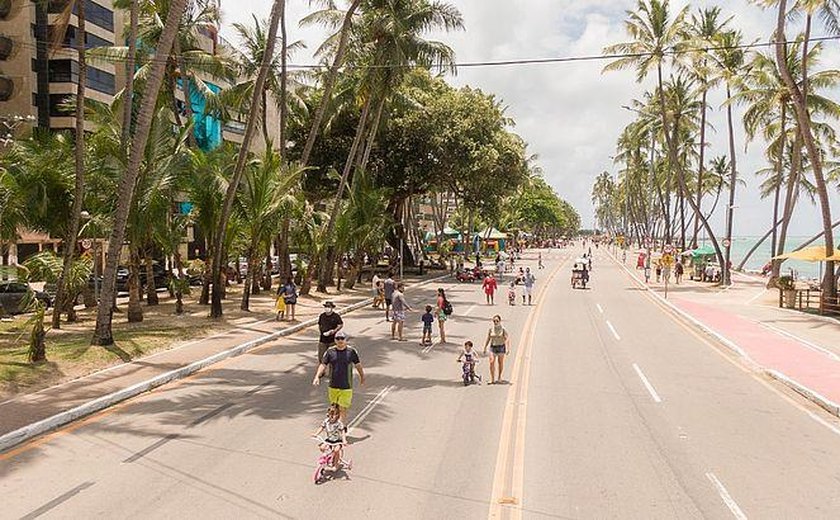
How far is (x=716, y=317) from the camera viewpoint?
86.4 feet

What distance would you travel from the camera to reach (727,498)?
7.88m

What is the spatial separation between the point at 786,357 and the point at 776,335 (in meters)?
4.43

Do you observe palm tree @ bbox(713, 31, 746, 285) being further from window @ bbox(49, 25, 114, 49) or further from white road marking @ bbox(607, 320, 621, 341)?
window @ bbox(49, 25, 114, 49)

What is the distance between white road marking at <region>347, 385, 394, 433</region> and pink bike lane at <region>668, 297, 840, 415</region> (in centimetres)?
809

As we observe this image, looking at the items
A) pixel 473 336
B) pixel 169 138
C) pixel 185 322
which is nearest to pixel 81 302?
pixel 185 322

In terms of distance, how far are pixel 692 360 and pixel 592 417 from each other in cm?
720

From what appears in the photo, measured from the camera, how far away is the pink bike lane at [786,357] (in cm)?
1372

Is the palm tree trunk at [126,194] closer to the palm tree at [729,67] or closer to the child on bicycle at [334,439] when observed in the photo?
the child on bicycle at [334,439]

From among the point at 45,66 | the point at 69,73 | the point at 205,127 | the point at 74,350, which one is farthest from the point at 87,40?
the point at 74,350

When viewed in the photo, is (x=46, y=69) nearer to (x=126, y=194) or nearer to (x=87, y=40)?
(x=87, y=40)

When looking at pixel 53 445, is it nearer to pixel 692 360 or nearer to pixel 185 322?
pixel 185 322

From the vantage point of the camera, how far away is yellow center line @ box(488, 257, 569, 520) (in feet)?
24.8

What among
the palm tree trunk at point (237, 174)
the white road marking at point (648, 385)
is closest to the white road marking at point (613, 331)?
the white road marking at point (648, 385)

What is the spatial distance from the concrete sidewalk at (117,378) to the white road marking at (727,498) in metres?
9.69
